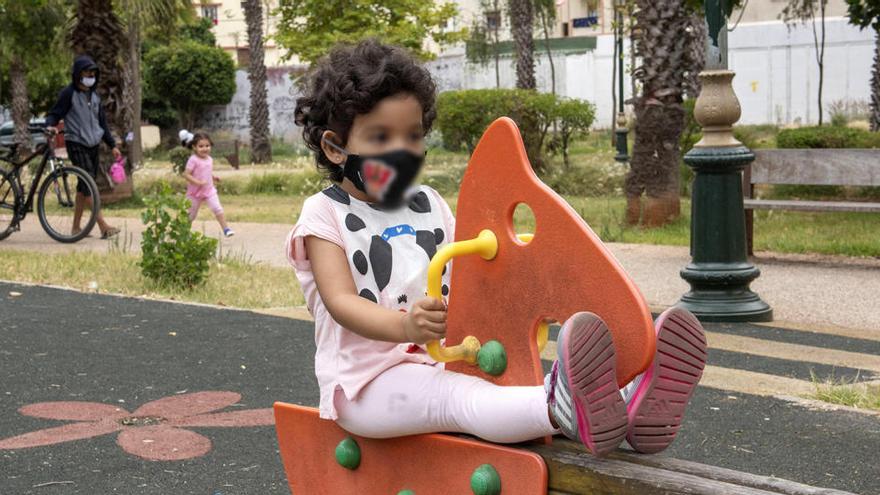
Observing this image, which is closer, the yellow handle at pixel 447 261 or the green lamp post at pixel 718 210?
the yellow handle at pixel 447 261

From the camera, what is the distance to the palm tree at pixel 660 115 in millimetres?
12938

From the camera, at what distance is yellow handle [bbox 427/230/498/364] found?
2627 millimetres

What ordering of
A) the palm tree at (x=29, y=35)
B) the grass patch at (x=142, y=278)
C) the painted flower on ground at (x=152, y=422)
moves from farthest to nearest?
the palm tree at (x=29, y=35) < the grass patch at (x=142, y=278) < the painted flower on ground at (x=152, y=422)

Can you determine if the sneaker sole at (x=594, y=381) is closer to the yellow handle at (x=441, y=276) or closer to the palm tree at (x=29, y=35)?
the yellow handle at (x=441, y=276)

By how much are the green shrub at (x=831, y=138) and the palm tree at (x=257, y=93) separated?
18.9 m

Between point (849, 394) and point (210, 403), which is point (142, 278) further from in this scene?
point (849, 394)

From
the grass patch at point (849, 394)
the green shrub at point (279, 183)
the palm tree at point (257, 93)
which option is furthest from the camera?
the palm tree at point (257, 93)

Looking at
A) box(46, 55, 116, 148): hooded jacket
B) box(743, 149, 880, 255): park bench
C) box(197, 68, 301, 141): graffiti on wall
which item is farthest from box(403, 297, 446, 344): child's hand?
box(197, 68, 301, 141): graffiti on wall

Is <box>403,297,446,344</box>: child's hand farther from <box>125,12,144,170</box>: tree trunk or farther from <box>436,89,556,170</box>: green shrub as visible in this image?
<box>125,12,144,170</box>: tree trunk

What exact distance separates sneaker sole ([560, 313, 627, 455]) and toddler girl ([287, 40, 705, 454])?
0.19 m

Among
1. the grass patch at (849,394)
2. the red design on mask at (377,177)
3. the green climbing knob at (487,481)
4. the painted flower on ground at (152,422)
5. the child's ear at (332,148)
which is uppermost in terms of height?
the child's ear at (332,148)

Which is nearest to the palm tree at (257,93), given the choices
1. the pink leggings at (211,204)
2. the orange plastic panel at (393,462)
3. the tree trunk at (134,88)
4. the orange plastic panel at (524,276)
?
the tree trunk at (134,88)

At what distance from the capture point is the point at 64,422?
4.84 metres

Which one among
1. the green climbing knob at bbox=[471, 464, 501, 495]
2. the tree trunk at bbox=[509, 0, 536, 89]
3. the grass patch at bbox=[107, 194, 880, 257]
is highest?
the tree trunk at bbox=[509, 0, 536, 89]
